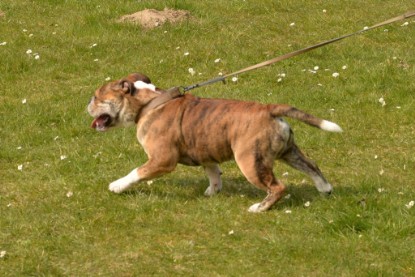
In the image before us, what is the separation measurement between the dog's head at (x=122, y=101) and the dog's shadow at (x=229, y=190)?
27.5 inches

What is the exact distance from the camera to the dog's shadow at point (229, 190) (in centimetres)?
739

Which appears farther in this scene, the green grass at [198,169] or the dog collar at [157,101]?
the dog collar at [157,101]

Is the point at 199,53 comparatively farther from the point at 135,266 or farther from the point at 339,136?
the point at 135,266

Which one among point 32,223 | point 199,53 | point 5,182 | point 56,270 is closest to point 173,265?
point 56,270

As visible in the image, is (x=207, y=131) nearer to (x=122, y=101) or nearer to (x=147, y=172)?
(x=147, y=172)

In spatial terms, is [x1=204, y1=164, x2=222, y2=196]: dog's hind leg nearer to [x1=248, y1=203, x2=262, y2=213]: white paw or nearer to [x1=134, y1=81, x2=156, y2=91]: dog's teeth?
[x1=248, y1=203, x2=262, y2=213]: white paw

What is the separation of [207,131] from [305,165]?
954 millimetres

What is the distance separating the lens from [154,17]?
13.1 metres

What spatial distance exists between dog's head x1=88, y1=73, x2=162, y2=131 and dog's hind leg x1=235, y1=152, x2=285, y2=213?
1118 millimetres

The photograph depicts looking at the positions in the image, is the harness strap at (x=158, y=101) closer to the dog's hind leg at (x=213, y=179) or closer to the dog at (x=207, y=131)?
the dog at (x=207, y=131)

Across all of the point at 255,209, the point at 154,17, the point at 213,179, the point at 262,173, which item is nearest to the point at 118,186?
the point at 213,179

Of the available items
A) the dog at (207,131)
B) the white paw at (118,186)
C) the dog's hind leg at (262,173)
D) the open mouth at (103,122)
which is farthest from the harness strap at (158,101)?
the dog's hind leg at (262,173)

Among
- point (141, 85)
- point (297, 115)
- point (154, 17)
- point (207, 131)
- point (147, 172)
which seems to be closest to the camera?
point (297, 115)

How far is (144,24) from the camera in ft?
42.9
